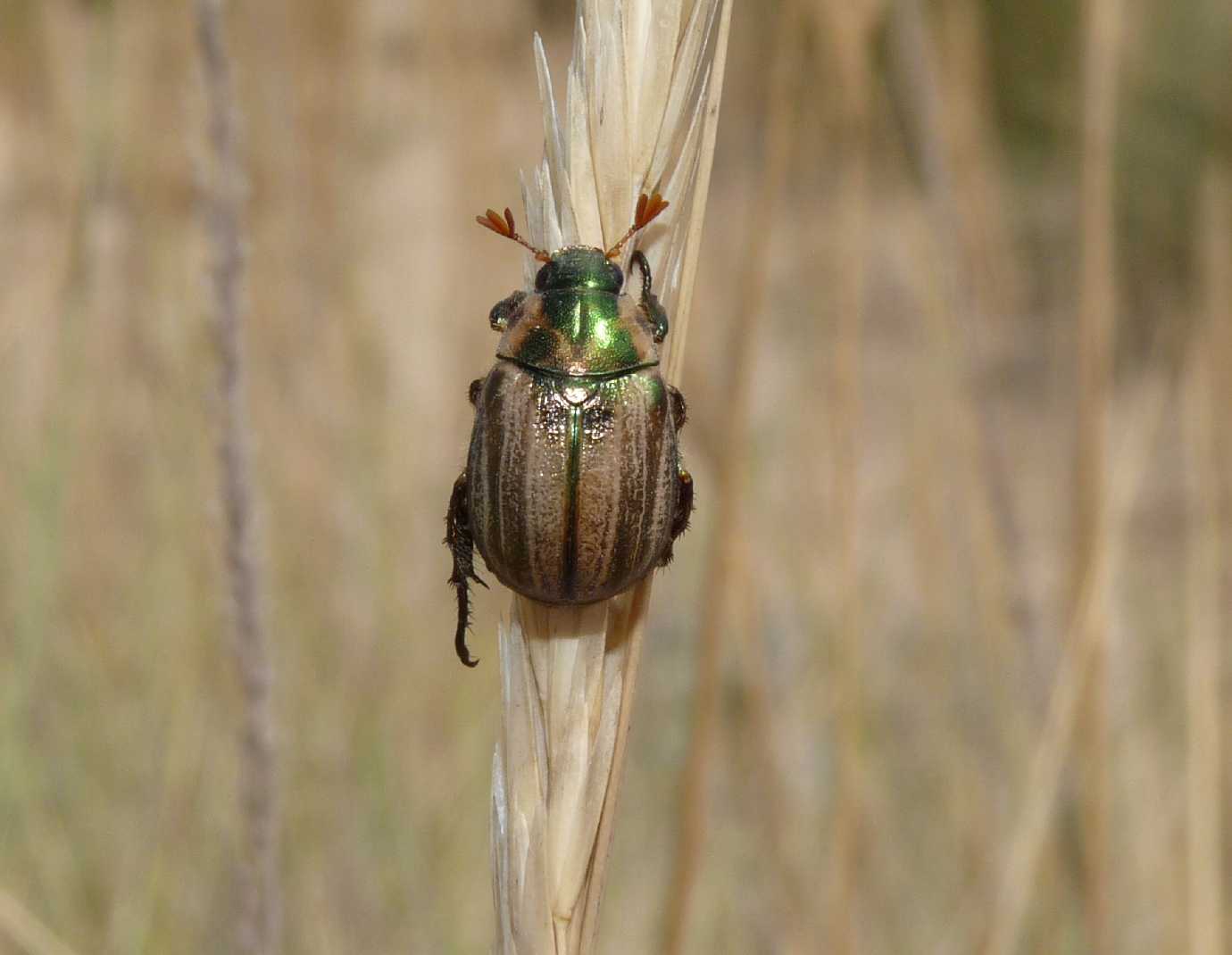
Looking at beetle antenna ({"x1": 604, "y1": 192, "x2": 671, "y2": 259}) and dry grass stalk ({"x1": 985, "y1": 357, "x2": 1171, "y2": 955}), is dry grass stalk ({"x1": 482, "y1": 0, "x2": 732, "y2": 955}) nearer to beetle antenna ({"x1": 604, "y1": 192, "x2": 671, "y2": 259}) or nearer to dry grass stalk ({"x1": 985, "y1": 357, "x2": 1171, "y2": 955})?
beetle antenna ({"x1": 604, "y1": 192, "x2": 671, "y2": 259})

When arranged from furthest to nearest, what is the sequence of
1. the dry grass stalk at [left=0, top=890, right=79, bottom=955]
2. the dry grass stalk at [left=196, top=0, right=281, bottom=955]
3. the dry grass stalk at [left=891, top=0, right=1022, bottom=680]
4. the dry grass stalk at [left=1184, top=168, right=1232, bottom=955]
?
1. the dry grass stalk at [left=891, top=0, right=1022, bottom=680]
2. the dry grass stalk at [left=1184, top=168, right=1232, bottom=955]
3. the dry grass stalk at [left=0, top=890, right=79, bottom=955]
4. the dry grass stalk at [left=196, top=0, right=281, bottom=955]

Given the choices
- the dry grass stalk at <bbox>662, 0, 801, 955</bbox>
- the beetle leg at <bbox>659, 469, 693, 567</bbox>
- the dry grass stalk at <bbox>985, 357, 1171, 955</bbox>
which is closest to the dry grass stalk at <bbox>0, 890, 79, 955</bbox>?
the dry grass stalk at <bbox>662, 0, 801, 955</bbox>

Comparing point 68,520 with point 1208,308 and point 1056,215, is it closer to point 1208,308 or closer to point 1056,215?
point 1208,308

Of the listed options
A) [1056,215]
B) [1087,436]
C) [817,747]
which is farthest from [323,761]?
[1056,215]

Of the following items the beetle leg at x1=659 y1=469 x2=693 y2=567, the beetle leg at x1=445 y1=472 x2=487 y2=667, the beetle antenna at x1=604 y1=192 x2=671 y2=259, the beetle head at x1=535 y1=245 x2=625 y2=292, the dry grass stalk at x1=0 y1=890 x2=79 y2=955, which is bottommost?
the dry grass stalk at x1=0 y1=890 x2=79 y2=955

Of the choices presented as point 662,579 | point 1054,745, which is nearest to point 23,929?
point 1054,745

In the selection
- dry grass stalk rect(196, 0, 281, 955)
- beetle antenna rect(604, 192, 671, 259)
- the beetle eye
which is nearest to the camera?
dry grass stalk rect(196, 0, 281, 955)

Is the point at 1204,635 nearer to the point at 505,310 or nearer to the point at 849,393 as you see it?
the point at 849,393

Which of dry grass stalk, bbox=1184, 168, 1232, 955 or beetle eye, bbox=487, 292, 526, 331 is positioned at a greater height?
beetle eye, bbox=487, 292, 526, 331
